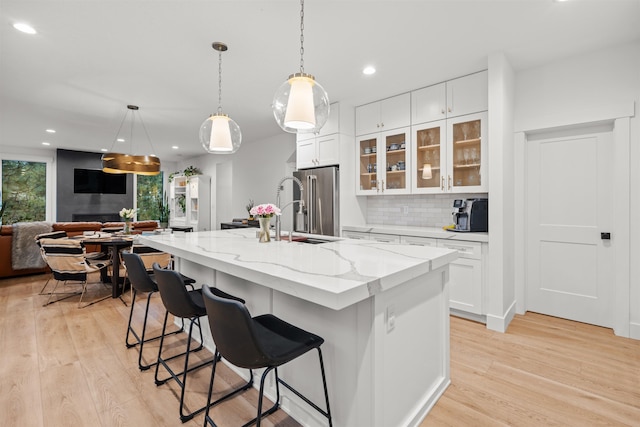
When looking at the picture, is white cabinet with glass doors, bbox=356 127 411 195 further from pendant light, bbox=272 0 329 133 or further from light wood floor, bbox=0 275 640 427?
pendant light, bbox=272 0 329 133

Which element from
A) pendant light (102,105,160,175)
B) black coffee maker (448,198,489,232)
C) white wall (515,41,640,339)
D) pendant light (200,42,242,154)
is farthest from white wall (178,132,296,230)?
white wall (515,41,640,339)

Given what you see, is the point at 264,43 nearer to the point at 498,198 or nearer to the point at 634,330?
the point at 498,198

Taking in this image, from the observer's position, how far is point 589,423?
1.72 metres

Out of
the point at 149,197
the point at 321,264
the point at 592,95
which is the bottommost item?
the point at 321,264

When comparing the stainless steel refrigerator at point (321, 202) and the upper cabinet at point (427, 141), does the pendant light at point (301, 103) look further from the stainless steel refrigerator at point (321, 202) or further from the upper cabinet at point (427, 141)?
the stainless steel refrigerator at point (321, 202)

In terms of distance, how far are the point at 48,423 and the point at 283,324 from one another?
1.47 metres

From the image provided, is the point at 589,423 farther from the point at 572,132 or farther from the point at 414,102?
the point at 414,102

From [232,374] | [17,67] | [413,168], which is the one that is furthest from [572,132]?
[17,67]

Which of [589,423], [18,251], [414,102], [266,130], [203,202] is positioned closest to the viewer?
[589,423]

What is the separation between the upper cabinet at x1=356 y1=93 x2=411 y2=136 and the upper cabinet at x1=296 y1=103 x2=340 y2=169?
0.32 metres

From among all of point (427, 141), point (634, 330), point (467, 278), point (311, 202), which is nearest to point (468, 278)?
point (467, 278)

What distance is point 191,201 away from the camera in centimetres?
852

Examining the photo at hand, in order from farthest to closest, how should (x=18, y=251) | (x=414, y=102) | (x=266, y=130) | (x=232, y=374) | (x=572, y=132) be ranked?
(x=266, y=130) < (x=18, y=251) < (x=414, y=102) < (x=572, y=132) < (x=232, y=374)

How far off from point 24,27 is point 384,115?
3617 mm
